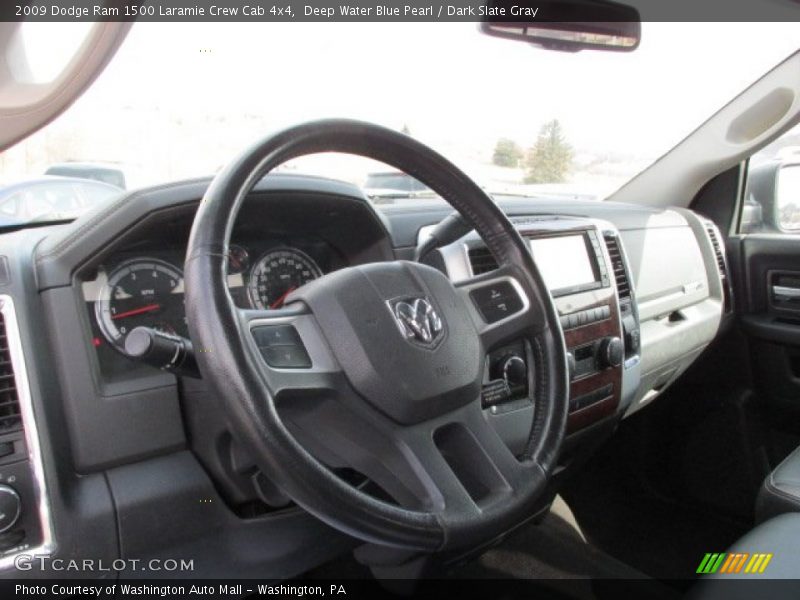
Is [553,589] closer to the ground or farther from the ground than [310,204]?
closer to the ground

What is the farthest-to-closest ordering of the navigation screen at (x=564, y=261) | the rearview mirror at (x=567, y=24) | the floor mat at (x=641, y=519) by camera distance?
the floor mat at (x=641, y=519)
the rearview mirror at (x=567, y=24)
the navigation screen at (x=564, y=261)

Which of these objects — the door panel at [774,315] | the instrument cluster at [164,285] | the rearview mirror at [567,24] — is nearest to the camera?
the instrument cluster at [164,285]

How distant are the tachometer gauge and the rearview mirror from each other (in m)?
1.32

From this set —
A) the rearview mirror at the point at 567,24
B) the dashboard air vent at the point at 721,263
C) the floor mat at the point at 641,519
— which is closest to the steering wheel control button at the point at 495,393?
the rearview mirror at the point at 567,24

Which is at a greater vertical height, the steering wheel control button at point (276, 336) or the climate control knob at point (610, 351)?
the steering wheel control button at point (276, 336)

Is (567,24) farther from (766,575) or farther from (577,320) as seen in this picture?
(766,575)

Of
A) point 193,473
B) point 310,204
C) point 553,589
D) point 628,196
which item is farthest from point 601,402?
point 628,196

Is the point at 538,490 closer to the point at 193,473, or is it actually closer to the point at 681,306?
the point at 193,473

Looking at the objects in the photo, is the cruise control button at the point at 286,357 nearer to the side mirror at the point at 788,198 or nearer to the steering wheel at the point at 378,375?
the steering wheel at the point at 378,375

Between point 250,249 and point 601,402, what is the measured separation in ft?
3.88

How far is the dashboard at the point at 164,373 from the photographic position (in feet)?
4.28

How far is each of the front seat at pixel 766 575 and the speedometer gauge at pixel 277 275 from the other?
1.13 metres

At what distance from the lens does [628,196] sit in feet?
10.6

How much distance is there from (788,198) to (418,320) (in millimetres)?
2688
